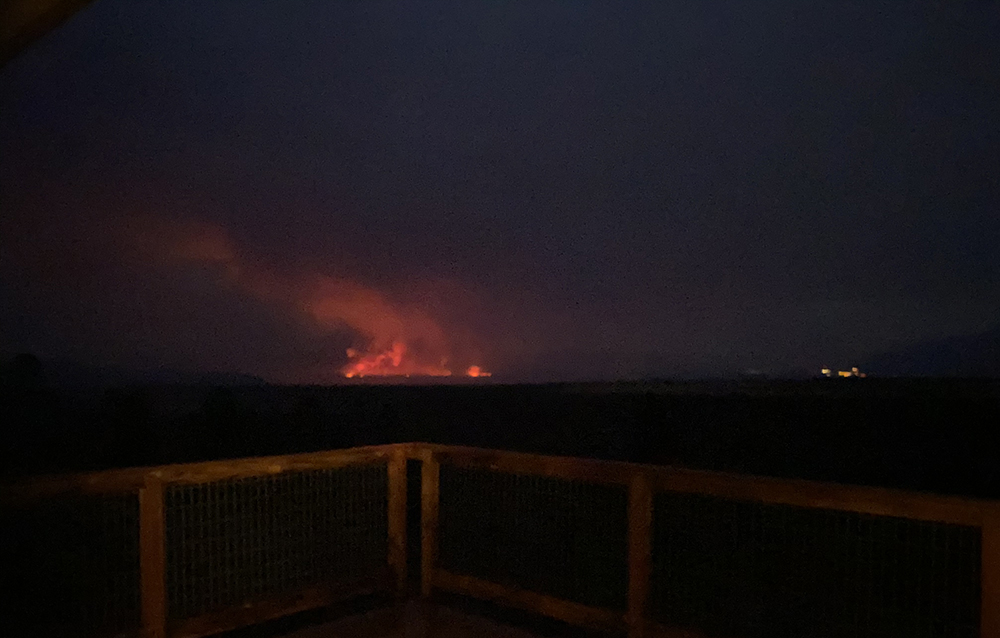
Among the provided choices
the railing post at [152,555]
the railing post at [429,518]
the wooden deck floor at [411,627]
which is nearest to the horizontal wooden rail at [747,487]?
the railing post at [429,518]

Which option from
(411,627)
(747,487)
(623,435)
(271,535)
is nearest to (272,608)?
(271,535)

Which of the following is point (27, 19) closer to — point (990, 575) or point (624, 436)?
point (990, 575)

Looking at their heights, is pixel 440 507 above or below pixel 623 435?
above

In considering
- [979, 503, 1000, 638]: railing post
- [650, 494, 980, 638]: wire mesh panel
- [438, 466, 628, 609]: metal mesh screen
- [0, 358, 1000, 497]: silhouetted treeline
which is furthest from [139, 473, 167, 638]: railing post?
[0, 358, 1000, 497]: silhouetted treeline

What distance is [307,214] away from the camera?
493 inches

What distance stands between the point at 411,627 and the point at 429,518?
0.73m

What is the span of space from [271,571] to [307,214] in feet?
31.1

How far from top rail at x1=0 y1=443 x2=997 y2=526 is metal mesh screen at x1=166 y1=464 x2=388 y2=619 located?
8 cm

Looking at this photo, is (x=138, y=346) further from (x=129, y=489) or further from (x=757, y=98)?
(x=129, y=489)

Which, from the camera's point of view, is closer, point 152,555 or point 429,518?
point 152,555

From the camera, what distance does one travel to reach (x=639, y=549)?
348cm

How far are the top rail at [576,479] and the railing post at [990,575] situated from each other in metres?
0.02

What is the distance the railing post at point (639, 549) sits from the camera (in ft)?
11.3

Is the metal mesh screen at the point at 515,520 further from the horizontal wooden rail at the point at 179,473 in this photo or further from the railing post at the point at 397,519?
the horizontal wooden rail at the point at 179,473
